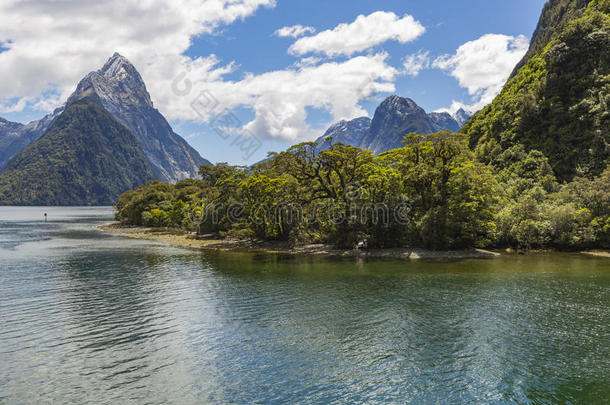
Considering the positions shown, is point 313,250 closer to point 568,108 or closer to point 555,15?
point 568,108

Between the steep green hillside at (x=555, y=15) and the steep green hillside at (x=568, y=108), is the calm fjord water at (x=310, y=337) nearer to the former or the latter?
the steep green hillside at (x=568, y=108)

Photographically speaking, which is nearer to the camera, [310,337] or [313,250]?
[310,337]

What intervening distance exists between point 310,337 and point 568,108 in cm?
8065

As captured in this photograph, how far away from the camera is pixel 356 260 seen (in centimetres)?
5050

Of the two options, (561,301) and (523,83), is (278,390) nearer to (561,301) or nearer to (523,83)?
(561,301)

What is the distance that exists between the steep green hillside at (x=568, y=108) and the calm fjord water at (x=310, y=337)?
3810 cm

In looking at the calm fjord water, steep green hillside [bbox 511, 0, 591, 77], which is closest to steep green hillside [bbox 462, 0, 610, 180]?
steep green hillside [bbox 511, 0, 591, 77]

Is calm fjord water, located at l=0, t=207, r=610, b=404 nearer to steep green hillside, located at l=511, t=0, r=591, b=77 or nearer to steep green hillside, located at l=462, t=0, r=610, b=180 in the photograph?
steep green hillside, located at l=462, t=0, r=610, b=180

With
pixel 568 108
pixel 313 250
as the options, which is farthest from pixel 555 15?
pixel 313 250

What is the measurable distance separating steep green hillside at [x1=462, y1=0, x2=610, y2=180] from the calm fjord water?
3810cm

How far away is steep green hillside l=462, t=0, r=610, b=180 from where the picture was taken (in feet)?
220

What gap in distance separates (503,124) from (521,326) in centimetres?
7904

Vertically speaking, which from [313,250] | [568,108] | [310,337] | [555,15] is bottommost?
[310,337]

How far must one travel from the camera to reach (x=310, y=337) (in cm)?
2102
